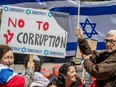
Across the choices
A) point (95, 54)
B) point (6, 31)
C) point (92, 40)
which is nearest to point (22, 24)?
point (6, 31)

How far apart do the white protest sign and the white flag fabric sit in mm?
1173

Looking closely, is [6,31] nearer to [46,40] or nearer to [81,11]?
[46,40]

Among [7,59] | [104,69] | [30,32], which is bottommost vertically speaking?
[104,69]

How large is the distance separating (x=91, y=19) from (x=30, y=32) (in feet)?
5.70

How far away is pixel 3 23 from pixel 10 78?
1730 millimetres

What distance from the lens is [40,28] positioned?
5996 millimetres

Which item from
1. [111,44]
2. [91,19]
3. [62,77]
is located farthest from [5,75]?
[91,19]

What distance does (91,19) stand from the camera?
7.45m

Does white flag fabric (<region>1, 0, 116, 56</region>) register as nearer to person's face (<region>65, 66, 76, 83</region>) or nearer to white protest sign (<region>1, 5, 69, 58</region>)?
white protest sign (<region>1, 5, 69, 58</region>)

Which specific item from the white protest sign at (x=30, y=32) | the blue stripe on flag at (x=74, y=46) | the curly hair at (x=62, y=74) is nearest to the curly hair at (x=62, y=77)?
the curly hair at (x=62, y=74)

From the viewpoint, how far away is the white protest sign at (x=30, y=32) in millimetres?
5906

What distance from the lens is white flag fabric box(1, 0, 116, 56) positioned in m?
7.33

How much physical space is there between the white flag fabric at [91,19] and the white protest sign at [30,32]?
1.17 metres

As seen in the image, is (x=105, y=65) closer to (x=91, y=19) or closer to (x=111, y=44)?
(x=111, y=44)
